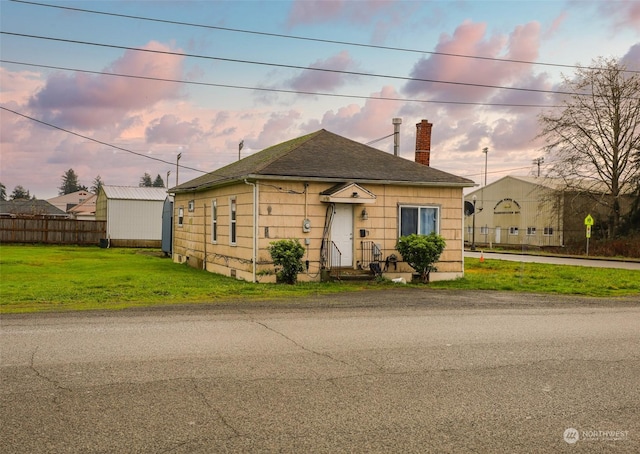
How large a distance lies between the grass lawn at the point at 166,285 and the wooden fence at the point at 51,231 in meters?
16.4

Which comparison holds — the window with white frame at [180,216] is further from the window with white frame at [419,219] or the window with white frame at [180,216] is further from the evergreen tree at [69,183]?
the evergreen tree at [69,183]

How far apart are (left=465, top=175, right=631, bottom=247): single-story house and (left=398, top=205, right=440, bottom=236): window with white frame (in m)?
26.8

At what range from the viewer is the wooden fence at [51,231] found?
4144 centimetres

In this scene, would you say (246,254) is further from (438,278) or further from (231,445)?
(231,445)

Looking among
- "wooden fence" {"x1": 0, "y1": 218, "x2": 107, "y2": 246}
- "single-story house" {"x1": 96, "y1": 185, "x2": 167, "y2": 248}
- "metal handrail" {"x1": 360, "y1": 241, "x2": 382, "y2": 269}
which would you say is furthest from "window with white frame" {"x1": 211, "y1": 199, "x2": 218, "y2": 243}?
"wooden fence" {"x1": 0, "y1": 218, "x2": 107, "y2": 246}

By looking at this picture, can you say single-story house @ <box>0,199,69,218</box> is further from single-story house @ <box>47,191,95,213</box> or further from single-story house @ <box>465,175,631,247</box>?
single-story house @ <box>465,175,631,247</box>

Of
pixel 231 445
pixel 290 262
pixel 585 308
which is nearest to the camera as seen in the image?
pixel 231 445

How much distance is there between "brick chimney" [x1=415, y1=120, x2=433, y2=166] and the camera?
77.7 ft

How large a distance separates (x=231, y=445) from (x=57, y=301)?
10.2m

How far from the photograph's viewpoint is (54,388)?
615cm

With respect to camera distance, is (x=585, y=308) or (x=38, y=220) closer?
(x=585, y=308)

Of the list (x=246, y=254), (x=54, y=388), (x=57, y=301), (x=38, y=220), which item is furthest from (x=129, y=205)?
(x=54, y=388)

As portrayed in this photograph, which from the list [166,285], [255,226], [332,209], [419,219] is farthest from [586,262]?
[166,285]

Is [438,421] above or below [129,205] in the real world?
below
